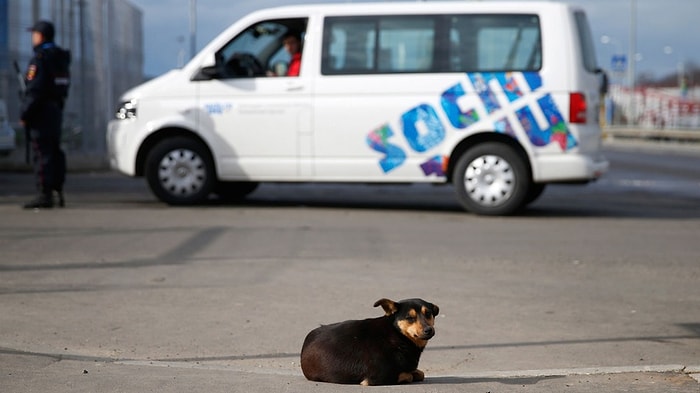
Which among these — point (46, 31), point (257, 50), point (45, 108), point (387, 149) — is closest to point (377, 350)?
point (387, 149)

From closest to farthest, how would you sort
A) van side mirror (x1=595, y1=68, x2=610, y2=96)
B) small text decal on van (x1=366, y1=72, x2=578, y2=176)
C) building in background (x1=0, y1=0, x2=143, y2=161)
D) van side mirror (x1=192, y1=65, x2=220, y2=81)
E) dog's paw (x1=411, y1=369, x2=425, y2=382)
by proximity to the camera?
1. dog's paw (x1=411, y1=369, x2=425, y2=382)
2. small text decal on van (x1=366, y1=72, x2=578, y2=176)
3. van side mirror (x1=192, y1=65, x2=220, y2=81)
4. van side mirror (x1=595, y1=68, x2=610, y2=96)
5. building in background (x1=0, y1=0, x2=143, y2=161)

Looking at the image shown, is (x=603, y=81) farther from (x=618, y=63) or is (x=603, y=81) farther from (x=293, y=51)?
(x=618, y=63)

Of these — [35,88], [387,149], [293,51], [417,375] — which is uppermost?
[293,51]

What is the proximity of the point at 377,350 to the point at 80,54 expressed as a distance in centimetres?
1802

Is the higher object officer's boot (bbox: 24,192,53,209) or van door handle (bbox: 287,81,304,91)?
van door handle (bbox: 287,81,304,91)

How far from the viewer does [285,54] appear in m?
14.4

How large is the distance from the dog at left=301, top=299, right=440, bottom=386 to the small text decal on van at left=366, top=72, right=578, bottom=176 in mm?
8391

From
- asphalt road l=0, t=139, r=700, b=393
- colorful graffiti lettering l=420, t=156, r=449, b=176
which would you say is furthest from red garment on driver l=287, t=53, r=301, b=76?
colorful graffiti lettering l=420, t=156, r=449, b=176

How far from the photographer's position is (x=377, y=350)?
550 centimetres

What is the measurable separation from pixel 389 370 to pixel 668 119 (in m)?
57.3

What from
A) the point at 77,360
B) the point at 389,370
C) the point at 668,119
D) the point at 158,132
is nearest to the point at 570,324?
the point at 389,370

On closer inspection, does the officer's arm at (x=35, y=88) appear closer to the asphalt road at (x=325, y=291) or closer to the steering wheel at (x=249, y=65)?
the asphalt road at (x=325, y=291)

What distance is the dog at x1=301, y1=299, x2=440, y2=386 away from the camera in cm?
550

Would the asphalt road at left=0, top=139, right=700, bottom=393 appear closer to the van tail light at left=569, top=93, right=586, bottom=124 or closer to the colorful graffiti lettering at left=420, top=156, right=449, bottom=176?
the colorful graffiti lettering at left=420, top=156, right=449, bottom=176
